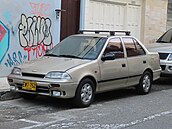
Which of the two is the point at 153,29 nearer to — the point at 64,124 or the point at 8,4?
the point at 8,4

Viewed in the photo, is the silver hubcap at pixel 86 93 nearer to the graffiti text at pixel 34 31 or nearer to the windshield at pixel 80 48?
the windshield at pixel 80 48

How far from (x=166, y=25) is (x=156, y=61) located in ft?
29.9

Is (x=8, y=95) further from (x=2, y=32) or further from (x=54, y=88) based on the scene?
(x=2, y=32)

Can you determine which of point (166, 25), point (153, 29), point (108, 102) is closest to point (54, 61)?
point (108, 102)

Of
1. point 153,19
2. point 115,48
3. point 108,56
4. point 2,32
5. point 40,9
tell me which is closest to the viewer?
point 108,56

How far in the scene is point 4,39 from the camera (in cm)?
1199

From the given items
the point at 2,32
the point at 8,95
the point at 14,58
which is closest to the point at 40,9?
the point at 2,32

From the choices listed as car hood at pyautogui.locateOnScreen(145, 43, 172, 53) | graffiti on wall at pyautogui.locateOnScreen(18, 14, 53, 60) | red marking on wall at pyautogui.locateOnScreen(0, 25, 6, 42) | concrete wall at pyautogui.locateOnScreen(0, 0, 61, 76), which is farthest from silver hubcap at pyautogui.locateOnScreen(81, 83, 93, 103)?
car hood at pyautogui.locateOnScreen(145, 43, 172, 53)

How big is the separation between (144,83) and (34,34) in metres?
4.13

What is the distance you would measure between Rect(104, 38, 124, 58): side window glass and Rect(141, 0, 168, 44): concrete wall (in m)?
8.35

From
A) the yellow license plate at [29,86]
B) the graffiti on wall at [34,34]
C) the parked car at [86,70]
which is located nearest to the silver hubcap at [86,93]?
the parked car at [86,70]

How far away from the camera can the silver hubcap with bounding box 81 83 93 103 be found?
8.67 metres

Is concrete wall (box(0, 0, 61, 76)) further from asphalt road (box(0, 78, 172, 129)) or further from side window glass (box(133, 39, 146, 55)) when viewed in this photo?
side window glass (box(133, 39, 146, 55))

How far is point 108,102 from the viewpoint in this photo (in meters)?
9.54
